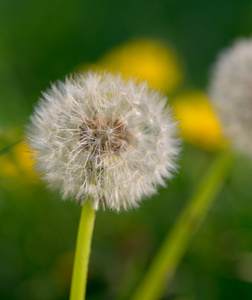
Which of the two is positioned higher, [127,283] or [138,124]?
[138,124]

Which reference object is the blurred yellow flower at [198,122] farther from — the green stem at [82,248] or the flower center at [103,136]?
the green stem at [82,248]

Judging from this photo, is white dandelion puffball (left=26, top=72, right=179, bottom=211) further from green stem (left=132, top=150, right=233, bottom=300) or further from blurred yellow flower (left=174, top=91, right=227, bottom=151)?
blurred yellow flower (left=174, top=91, right=227, bottom=151)

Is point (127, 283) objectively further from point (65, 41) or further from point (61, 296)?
point (65, 41)

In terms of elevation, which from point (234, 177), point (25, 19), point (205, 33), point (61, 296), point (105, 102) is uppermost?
point (205, 33)

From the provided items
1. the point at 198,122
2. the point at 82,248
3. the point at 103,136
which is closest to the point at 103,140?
the point at 103,136

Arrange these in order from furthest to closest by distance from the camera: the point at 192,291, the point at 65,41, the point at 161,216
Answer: the point at 65,41
the point at 161,216
the point at 192,291

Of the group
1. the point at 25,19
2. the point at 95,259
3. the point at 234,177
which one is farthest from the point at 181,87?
the point at 95,259

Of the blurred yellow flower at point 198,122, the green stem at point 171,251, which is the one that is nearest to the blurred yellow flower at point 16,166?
the green stem at point 171,251
